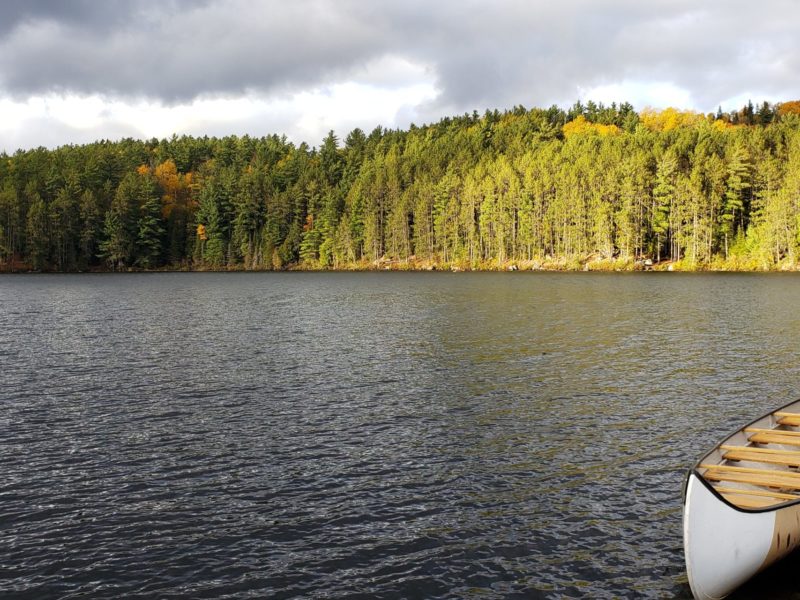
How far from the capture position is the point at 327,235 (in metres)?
198

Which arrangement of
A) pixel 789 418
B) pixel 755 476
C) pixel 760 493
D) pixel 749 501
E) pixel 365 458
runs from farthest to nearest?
pixel 365 458 → pixel 789 418 → pixel 755 476 → pixel 760 493 → pixel 749 501

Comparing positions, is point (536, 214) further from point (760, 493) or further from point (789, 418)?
point (760, 493)

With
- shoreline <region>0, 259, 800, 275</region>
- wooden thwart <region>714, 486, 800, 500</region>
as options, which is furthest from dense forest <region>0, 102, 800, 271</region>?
wooden thwart <region>714, 486, 800, 500</region>

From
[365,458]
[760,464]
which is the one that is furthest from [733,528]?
[365,458]

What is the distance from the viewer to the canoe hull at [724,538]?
35.4ft

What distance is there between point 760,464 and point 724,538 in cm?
378

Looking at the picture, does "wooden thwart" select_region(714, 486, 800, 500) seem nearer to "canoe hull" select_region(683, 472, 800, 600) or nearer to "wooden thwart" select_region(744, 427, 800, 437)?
"canoe hull" select_region(683, 472, 800, 600)

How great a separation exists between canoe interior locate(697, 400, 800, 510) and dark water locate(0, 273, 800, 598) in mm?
1840

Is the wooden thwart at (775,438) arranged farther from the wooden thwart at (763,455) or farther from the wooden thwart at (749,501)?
the wooden thwart at (749,501)

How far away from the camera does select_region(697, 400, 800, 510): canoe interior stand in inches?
473

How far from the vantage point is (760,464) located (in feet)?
45.6

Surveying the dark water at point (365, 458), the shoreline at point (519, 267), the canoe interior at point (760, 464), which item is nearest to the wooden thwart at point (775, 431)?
the canoe interior at point (760, 464)

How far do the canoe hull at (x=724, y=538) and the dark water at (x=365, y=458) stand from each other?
1089 mm

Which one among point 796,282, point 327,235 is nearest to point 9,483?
point 796,282
